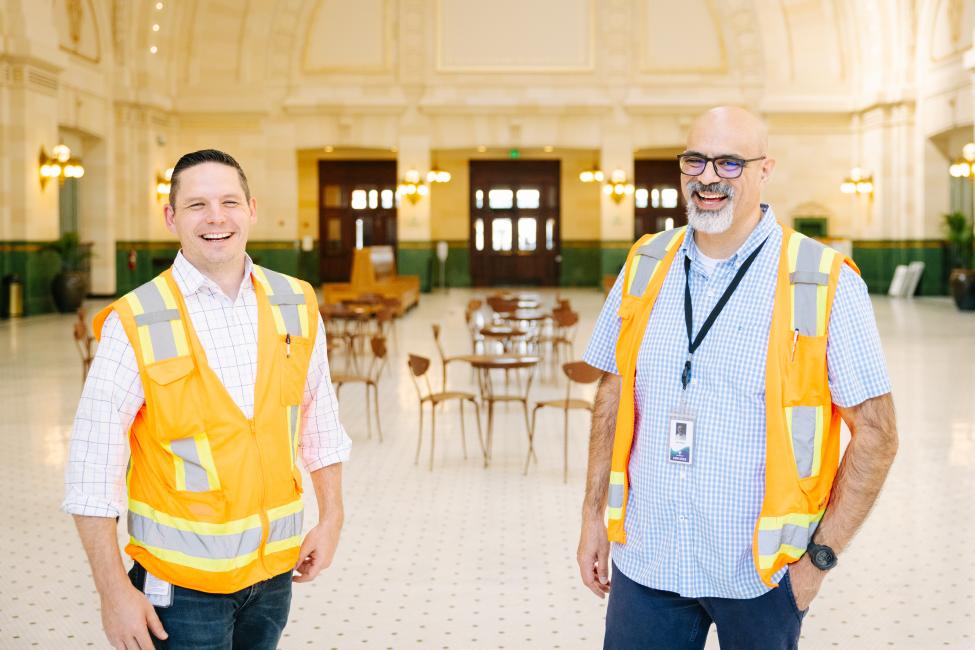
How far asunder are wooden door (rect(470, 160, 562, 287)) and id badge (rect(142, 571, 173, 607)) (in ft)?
97.1

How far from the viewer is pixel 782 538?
2443 millimetres

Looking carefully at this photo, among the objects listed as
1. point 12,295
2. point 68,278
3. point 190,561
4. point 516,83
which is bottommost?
point 12,295

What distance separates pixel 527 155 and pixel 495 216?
1940mm

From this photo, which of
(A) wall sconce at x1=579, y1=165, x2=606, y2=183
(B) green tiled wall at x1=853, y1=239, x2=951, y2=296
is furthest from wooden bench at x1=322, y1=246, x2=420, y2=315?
(B) green tiled wall at x1=853, y1=239, x2=951, y2=296

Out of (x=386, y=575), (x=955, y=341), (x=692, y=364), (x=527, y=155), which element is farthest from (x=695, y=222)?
(x=527, y=155)

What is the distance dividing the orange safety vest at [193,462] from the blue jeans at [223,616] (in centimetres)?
4

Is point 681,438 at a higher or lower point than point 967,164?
lower

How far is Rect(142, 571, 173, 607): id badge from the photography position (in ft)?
7.68

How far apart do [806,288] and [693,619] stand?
795 mm

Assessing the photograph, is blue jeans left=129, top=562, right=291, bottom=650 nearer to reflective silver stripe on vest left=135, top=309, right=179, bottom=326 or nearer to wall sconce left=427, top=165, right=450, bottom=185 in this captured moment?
reflective silver stripe on vest left=135, top=309, right=179, bottom=326

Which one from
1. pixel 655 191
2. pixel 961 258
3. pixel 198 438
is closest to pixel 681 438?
pixel 198 438

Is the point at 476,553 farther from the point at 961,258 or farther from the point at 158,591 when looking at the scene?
the point at 961,258

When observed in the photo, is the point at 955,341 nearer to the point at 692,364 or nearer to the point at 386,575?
the point at 386,575

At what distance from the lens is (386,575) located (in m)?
5.42
